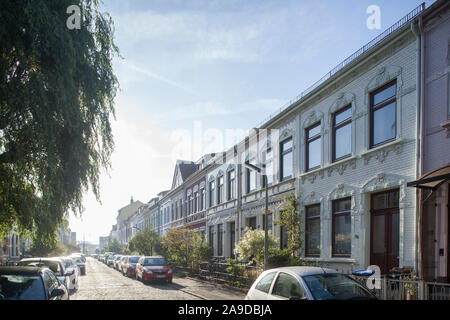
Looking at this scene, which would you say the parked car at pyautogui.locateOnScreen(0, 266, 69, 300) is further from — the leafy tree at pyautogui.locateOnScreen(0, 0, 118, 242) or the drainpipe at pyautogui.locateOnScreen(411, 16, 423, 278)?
the drainpipe at pyautogui.locateOnScreen(411, 16, 423, 278)

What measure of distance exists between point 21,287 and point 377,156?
424 inches

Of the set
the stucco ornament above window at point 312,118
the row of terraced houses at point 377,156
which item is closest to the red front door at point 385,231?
the row of terraced houses at point 377,156

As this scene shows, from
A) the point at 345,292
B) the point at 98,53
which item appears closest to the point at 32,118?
the point at 98,53

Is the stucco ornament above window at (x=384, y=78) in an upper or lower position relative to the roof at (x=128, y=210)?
upper

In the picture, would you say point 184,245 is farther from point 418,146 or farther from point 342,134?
point 418,146

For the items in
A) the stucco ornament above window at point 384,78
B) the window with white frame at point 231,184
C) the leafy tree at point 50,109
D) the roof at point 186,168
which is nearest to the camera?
the leafy tree at point 50,109

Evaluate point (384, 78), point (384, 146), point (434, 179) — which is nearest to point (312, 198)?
point (384, 146)

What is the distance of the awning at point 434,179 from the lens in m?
9.70

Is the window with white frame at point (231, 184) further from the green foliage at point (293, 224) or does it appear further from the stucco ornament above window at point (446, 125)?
the stucco ornament above window at point (446, 125)

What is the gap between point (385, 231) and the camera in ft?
43.4

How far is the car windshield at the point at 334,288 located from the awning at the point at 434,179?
391cm

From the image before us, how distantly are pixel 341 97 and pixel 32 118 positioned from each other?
11.0 m

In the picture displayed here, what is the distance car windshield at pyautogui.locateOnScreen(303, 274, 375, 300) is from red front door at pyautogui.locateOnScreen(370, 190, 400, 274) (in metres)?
5.95

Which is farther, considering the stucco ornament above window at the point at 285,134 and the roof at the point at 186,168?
the roof at the point at 186,168
